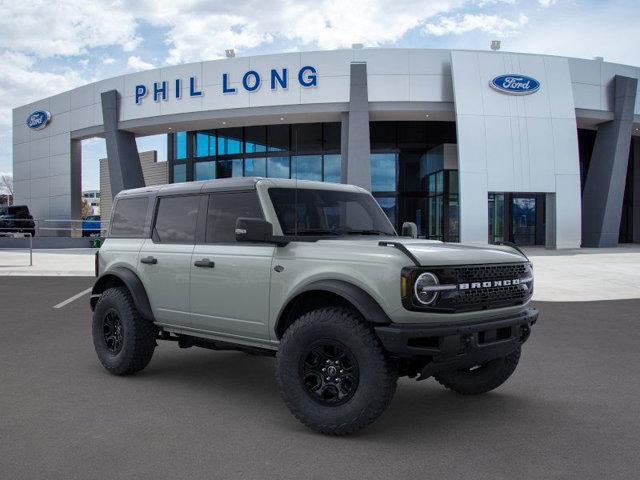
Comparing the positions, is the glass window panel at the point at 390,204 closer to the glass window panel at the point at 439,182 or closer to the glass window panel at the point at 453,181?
the glass window panel at the point at 439,182

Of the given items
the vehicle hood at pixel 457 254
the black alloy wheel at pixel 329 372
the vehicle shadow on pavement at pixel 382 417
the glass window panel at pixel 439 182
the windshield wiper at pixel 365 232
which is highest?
the glass window panel at pixel 439 182

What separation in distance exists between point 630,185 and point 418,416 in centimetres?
4000

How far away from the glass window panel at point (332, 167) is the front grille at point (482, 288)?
1096 inches

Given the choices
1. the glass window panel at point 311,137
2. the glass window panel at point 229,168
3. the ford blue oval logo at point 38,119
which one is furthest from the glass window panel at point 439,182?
the ford blue oval logo at point 38,119

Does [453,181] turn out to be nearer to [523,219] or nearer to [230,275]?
[523,219]

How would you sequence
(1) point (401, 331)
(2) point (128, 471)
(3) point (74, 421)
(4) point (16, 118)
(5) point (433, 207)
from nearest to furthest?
(2) point (128, 471) < (1) point (401, 331) < (3) point (74, 421) < (5) point (433, 207) < (4) point (16, 118)

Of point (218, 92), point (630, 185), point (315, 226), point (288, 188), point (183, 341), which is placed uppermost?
point (218, 92)

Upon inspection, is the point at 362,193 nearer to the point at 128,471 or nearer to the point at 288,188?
the point at 288,188

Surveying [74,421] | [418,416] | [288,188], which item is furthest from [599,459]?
[74,421]

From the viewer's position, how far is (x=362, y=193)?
19.4 feet

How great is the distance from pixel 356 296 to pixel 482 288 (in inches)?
38.2

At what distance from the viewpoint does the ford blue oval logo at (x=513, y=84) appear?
86.5 feet

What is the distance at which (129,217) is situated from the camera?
6250mm

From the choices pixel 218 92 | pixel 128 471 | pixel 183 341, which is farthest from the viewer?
pixel 218 92
